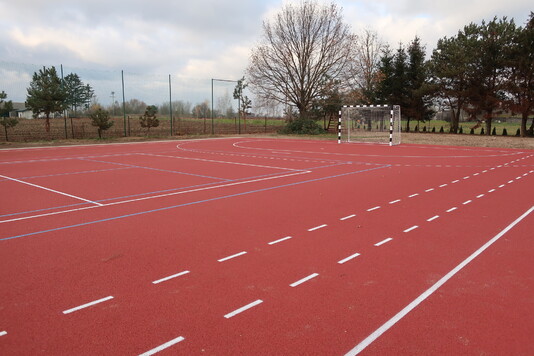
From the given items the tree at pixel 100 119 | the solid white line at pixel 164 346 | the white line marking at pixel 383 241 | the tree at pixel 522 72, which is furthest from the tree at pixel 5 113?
the tree at pixel 522 72

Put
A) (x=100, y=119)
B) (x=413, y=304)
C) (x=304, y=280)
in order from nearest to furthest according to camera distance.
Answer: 1. (x=413, y=304)
2. (x=304, y=280)
3. (x=100, y=119)

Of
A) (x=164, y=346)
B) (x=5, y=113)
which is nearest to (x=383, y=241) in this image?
(x=164, y=346)

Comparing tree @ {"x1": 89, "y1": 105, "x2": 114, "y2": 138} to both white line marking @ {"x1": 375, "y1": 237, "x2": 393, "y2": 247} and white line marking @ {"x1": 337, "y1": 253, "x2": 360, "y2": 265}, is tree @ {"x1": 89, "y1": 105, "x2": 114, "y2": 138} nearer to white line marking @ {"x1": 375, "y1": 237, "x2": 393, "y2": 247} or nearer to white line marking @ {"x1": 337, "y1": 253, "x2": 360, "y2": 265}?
white line marking @ {"x1": 375, "y1": 237, "x2": 393, "y2": 247}

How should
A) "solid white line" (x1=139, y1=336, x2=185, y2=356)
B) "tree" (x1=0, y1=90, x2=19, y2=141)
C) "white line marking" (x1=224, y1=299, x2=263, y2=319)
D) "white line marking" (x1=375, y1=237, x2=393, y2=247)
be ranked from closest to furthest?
"solid white line" (x1=139, y1=336, x2=185, y2=356) < "white line marking" (x1=224, y1=299, x2=263, y2=319) < "white line marking" (x1=375, y1=237, x2=393, y2=247) < "tree" (x1=0, y1=90, x2=19, y2=141)

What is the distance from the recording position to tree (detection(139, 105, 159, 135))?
29062 mm

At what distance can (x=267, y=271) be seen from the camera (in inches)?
172

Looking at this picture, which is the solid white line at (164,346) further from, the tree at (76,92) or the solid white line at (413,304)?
the tree at (76,92)

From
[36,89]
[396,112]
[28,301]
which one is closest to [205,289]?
[28,301]

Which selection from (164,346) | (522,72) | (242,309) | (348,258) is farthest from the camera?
(522,72)

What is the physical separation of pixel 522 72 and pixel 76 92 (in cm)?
3224

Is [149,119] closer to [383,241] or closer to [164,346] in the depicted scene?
[383,241]

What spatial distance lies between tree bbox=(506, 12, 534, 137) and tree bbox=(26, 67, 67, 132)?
31.9 metres

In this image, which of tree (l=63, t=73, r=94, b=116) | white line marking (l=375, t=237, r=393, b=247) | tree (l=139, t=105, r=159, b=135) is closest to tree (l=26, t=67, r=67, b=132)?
tree (l=63, t=73, r=94, b=116)

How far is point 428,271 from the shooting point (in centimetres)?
440
